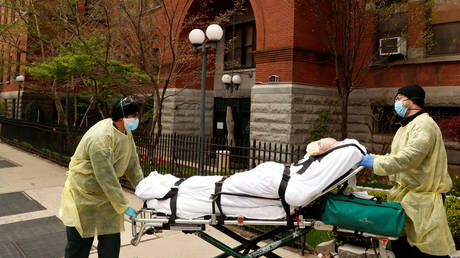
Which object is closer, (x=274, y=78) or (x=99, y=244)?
(x=99, y=244)

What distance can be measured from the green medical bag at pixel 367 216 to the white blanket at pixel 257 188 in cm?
25

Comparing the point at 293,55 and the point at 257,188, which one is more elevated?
the point at 293,55

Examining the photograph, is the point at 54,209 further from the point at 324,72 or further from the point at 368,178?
the point at 324,72

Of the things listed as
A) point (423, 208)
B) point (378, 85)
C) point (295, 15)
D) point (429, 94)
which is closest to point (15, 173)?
point (295, 15)

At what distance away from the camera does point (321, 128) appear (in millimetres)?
12031

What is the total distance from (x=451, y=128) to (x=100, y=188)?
9989 mm

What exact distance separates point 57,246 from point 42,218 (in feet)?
5.17

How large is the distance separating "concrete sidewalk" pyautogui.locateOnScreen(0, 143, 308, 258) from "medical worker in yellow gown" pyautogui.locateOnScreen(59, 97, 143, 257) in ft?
5.14

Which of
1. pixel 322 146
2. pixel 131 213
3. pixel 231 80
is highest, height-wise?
pixel 231 80

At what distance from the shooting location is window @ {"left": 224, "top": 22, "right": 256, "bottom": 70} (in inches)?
637

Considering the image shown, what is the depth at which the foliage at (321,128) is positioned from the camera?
471 inches

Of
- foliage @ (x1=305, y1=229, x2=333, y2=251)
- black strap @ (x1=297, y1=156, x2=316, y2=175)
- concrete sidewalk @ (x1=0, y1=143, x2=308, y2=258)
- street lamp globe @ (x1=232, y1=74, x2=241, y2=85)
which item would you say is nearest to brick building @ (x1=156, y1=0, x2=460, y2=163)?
street lamp globe @ (x1=232, y1=74, x2=241, y2=85)

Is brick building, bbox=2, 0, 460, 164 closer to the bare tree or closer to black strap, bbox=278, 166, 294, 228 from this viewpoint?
the bare tree

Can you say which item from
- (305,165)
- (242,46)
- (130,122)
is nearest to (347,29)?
(242,46)
